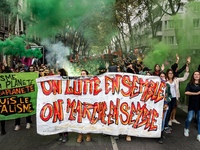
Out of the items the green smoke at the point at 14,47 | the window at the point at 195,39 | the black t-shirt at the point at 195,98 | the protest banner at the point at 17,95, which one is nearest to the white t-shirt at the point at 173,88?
the black t-shirt at the point at 195,98

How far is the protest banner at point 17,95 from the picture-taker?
587 cm

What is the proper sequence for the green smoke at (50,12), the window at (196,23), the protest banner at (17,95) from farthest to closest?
the green smoke at (50,12)
the window at (196,23)
the protest banner at (17,95)

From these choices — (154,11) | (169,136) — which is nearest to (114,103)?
(169,136)

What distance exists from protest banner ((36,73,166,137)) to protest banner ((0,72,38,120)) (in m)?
1.05

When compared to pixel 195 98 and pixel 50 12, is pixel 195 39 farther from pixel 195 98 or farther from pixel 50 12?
pixel 50 12

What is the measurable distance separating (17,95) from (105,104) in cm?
207

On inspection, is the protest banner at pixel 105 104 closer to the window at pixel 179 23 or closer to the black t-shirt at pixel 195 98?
the black t-shirt at pixel 195 98

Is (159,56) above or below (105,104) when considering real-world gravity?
above

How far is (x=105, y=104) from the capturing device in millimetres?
5320

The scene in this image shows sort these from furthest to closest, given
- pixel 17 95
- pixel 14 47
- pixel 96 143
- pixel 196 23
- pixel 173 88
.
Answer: pixel 14 47 → pixel 196 23 → pixel 173 88 → pixel 17 95 → pixel 96 143

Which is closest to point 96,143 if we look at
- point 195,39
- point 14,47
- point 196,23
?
point 195,39

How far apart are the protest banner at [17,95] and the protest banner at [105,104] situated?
105 cm

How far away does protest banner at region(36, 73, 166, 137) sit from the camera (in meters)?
5.28

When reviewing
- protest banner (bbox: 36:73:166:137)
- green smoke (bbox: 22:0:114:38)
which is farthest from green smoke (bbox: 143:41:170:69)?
protest banner (bbox: 36:73:166:137)
